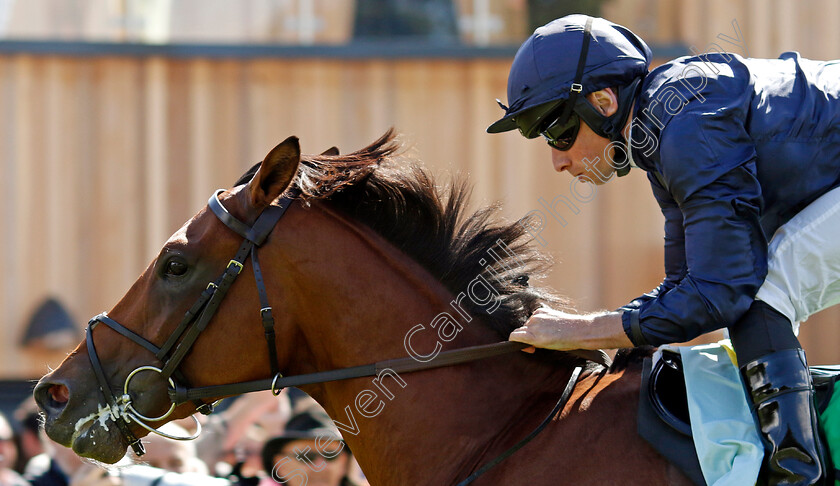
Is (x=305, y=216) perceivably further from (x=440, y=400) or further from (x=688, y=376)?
(x=688, y=376)

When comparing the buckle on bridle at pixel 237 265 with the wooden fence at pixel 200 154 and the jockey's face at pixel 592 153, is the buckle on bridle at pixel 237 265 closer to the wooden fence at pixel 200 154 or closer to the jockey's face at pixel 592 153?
the jockey's face at pixel 592 153

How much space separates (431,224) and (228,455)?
2699 mm

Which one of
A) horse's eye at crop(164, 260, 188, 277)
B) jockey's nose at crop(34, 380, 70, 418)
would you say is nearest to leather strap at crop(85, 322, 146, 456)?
jockey's nose at crop(34, 380, 70, 418)

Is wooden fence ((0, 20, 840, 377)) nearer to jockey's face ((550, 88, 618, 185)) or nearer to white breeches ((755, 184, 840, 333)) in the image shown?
jockey's face ((550, 88, 618, 185))

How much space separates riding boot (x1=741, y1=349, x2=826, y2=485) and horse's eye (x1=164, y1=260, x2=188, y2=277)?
1.56 meters

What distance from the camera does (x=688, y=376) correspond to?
7.16ft

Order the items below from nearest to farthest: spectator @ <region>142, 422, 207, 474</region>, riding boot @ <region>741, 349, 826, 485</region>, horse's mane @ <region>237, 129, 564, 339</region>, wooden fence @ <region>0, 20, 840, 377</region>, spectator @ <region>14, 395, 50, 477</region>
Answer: riding boot @ <region>741, 349, 826, 485</region> < horse's mane @ <region>237, 129, 564, 339</region> < spectator @ <region>142, 422, 207, 474</region> < spectator @ <region>14, 395, 50, 477</region> < wooden fence @ <region>0, 20, 840, 377</region>

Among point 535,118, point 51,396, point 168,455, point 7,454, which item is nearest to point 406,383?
point 535,118

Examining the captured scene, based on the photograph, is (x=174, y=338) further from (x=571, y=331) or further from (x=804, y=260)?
(x=804, y=260)

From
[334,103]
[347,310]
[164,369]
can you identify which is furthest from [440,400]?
[334,103]

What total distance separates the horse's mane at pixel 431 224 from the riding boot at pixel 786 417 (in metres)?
0.71

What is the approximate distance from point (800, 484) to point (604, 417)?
51 cm

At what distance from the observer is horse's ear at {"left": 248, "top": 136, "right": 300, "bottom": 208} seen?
237cm

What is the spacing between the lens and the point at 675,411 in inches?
86.2
